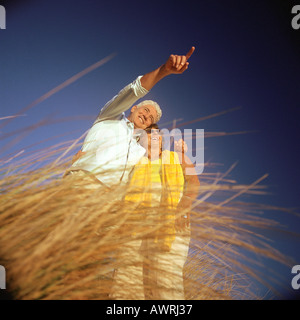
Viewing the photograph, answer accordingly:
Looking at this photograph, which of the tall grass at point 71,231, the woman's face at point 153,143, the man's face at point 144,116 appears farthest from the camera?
the man's face at point 144,116

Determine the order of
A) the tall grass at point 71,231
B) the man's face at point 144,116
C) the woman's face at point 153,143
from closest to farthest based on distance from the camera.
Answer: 1. the tall grass at point 71,231
2. the woman's face at point 153,143
3. the man's face at point 144,116

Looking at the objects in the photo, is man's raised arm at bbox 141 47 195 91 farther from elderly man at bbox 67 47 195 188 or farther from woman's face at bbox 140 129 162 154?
woman's face at bbox 140 129 162 154

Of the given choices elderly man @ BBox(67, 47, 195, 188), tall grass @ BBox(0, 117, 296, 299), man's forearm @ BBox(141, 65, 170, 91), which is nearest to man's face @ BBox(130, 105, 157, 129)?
elderly man @ BBox(67, 47, 195, 188)

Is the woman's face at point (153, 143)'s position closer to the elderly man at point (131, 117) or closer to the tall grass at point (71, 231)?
the elderly man at point (131, 117)

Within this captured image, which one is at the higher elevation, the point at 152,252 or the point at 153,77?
the point at 153,77

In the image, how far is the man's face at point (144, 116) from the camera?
64 cm

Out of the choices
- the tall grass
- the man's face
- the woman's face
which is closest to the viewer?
the tall grass

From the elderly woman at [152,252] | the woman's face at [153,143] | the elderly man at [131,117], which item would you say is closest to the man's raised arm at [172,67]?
the elderly man at [131,117]

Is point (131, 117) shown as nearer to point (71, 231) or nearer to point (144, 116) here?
point (144, 116)

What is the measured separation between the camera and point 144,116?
654 mm

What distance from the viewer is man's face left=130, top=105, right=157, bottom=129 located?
64 cm

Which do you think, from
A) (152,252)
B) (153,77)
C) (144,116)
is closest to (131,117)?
(144,116)
